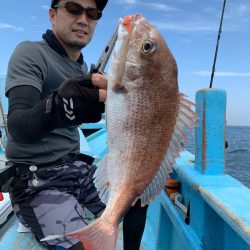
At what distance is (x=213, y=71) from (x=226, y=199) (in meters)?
2.09

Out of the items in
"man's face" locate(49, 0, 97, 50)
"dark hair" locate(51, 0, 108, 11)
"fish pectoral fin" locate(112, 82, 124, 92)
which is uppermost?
"dark hair" locate(51, 0, 108, 11)

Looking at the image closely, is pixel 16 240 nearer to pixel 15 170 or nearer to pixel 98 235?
pixel 15 170

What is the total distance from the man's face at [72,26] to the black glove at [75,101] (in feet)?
3.53

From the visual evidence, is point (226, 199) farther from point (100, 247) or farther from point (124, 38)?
point (124, 38)

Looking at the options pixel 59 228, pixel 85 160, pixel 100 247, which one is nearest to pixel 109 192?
pixel 100 247

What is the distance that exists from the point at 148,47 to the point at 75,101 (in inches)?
19.4

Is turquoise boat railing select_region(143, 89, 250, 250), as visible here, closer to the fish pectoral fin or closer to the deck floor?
the deck floor

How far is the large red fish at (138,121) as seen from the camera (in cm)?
168

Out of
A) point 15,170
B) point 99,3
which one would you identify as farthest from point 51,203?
point 99,3

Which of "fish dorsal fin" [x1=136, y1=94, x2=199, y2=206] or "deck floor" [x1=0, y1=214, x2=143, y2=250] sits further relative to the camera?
"deck floor" [x1=0, y1=214, x2=143, y2=250]

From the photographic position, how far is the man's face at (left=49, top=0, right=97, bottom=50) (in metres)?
2.74

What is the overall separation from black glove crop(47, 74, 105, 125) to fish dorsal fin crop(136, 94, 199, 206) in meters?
0.46

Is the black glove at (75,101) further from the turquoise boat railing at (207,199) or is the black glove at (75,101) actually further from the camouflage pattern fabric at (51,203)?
the turquoise boat railing at (207,199)

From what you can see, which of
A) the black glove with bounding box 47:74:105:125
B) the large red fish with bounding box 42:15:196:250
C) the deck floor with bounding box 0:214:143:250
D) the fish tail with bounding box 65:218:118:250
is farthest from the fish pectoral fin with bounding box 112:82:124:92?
the deck floor with bounding box 0:214:143:250
